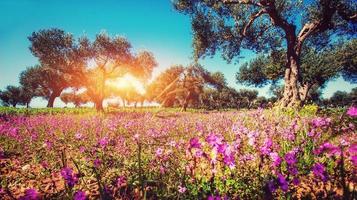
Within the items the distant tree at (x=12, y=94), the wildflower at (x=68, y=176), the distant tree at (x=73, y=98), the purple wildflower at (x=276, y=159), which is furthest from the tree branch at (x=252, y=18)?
the distant tree at (x=73, y=98)

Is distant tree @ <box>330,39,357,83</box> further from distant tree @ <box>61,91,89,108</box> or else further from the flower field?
distant tree @ <box>61,91,89,108</box>

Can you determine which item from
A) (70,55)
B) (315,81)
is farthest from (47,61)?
(315,81)

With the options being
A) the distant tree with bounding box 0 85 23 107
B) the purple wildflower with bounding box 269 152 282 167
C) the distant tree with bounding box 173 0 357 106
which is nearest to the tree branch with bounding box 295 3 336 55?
the distant tree with bounding box 173 0 357 106

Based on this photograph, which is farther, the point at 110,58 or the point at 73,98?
the point at 73,98

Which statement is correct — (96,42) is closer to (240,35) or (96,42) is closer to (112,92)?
(240,35)

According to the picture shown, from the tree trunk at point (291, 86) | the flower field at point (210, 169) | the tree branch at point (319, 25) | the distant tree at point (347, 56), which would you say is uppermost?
the distant tree at point (347, 56)

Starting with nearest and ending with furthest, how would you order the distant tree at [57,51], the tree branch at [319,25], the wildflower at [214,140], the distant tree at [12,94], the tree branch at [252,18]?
the wildflower at [214,140], the tree branch at [319,25], the tree branch at [252,18], the distant tree at [57,51], the distant tree at [12,94]

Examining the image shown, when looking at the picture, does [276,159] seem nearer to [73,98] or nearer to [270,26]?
[270,26]

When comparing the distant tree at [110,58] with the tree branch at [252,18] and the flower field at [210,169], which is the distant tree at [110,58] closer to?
the tree branch at [252,18]

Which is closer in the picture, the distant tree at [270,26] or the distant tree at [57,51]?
the distant tree at [270,26]

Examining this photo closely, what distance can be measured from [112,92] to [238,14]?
9296cm

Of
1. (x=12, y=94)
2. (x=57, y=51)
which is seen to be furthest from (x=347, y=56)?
(x=12, y=94)

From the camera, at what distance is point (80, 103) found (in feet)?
396

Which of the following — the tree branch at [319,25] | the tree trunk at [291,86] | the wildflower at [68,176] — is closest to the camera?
the wildflower at [68,176]
